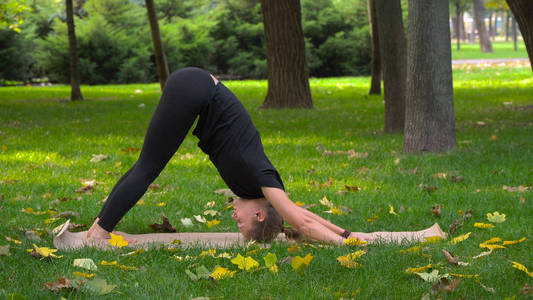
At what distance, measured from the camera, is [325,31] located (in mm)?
29438

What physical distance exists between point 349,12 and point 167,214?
1024 inches

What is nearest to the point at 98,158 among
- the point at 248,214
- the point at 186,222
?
the point at 186,222

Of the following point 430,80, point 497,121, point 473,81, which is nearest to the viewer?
point 430,80

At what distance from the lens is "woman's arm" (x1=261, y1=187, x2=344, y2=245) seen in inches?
156

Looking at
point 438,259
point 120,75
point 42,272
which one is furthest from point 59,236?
point 120,75

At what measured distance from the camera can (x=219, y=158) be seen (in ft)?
13.5

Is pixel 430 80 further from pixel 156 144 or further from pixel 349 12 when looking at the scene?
pixel 349 12

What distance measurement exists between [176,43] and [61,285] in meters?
25.1

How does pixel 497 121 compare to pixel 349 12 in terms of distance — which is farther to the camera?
pixel 349 12

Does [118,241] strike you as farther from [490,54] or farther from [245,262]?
[490,54]

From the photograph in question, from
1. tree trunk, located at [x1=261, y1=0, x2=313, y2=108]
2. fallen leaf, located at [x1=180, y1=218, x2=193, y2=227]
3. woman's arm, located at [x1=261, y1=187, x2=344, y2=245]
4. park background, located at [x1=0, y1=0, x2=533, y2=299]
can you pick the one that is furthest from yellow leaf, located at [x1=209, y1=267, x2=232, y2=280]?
tree trunk, located at [x1=261, y1=0, x2=313, y2=108]

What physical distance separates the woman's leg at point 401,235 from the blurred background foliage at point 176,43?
910 inches

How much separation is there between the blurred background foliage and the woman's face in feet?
74.9

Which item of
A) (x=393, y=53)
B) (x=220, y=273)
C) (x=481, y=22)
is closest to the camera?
(x=220, y=273)
